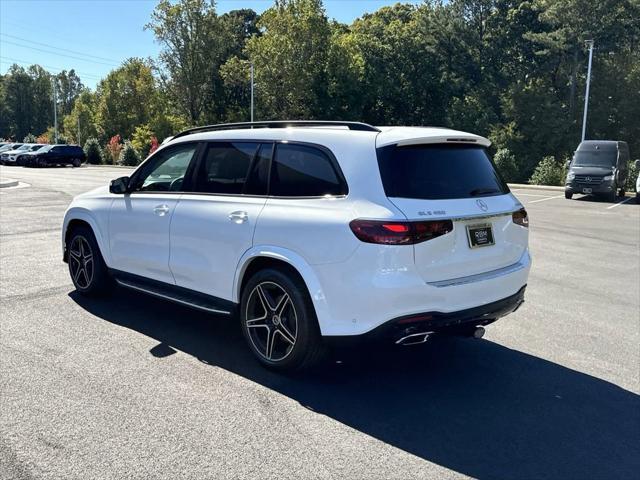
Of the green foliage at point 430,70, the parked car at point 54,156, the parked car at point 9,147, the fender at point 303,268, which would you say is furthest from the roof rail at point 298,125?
the parked car at point 9,147

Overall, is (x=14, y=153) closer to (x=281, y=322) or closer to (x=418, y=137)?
(x=281, y=322)

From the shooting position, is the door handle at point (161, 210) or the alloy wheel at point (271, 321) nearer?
the alloy wheel at point (271, 321)

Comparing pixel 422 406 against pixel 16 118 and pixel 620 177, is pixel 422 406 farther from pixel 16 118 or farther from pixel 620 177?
pixel 16 118

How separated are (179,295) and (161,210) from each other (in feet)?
2.60

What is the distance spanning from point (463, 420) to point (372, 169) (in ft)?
5.70

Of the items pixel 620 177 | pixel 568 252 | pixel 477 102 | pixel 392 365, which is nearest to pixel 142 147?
pixel 477 102

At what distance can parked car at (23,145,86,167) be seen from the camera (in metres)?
42.2

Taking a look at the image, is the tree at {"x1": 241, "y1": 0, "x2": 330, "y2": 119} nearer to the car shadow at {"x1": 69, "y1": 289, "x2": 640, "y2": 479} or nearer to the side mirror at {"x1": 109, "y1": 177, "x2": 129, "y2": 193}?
the side mirror at {"x1": 109, "y1": 177, "x2": 129, "y2": 193}

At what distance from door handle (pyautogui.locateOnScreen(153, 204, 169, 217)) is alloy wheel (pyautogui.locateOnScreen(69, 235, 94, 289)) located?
1308mm

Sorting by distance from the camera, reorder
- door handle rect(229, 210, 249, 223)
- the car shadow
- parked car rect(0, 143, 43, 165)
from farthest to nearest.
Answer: parked car rect(0, 143, 43, 165), door handle rect(229, 210, 249, 223), the car shadow

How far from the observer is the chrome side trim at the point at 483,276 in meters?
3.86

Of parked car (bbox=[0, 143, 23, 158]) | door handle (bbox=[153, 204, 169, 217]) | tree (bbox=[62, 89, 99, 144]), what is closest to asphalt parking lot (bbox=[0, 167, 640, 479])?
door handle (bbox=[153, 204, 169, 217])

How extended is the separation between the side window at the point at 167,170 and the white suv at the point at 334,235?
0.09 feet

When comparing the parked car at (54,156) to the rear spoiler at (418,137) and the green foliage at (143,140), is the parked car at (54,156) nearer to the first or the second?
the green foliage at (143,140)
